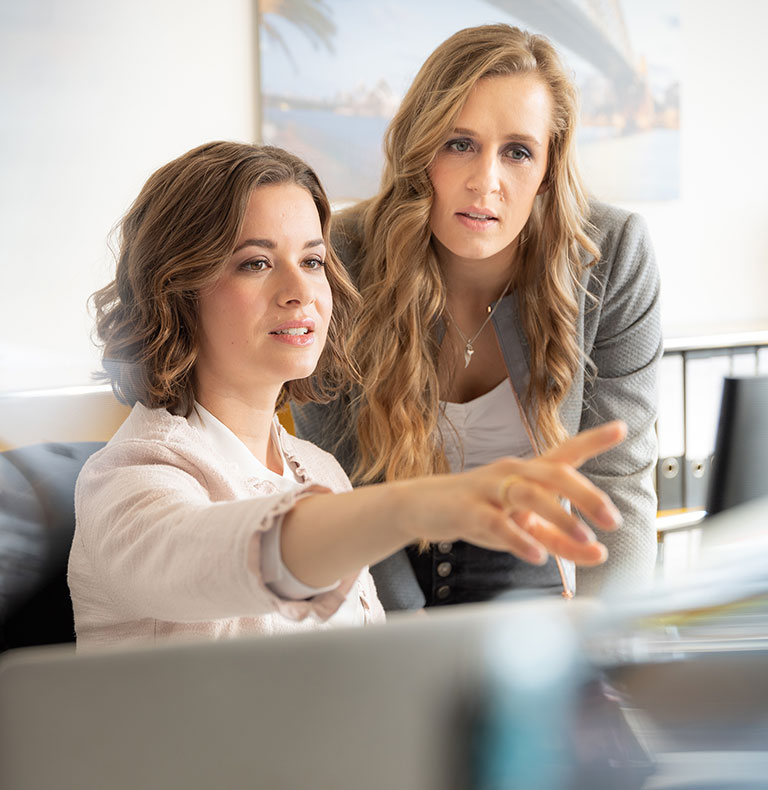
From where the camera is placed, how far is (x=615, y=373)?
87cm

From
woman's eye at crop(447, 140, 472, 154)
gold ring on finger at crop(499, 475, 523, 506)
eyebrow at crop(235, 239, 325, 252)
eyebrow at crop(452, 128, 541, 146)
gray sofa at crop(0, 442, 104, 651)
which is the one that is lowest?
gray sofa at crop(0, 442, 104, 651)

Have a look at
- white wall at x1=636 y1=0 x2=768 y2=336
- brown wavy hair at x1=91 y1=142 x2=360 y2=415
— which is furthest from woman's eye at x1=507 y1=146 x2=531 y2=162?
white wall at x1=636 y1=0 x2=768 y2=336

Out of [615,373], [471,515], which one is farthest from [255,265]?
[615,373]

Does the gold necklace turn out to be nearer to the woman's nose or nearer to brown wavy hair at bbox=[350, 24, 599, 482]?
brown wavy hair at bbox=[350, 24, 599, 482]

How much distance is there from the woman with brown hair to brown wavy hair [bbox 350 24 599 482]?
8 centimetres

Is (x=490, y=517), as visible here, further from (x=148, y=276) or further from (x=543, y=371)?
(x=543, y=371)

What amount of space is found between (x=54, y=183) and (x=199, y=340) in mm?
593

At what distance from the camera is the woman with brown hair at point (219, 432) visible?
1.10ft

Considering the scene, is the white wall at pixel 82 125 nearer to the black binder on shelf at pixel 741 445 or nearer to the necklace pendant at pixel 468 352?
the necklace pendant at pixel 468 352

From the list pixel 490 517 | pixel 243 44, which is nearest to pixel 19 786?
pixel 490 517

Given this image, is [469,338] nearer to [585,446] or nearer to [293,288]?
[293,288]

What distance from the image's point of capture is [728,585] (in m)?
0.29

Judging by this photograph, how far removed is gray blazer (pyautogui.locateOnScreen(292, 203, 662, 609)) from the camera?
2.68ft

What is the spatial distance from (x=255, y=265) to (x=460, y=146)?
0.28 meters
